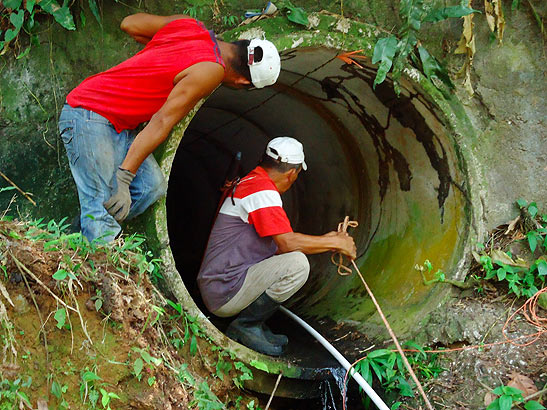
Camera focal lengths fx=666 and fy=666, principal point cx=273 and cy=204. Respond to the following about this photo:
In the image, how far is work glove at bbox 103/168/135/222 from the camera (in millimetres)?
3820

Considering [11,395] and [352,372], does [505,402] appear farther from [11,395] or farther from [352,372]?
[11,395]

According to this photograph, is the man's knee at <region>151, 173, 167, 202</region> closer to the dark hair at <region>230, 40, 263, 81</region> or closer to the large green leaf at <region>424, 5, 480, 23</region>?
the dark hair at <region>230, 40, 263, 81</region>

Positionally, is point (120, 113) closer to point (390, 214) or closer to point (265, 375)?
point (265, 375)

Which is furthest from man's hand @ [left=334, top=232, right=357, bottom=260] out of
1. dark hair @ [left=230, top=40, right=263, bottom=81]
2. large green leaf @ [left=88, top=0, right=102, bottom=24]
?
large green leaf @ [left=88, top=0, right=102, bottom=24]

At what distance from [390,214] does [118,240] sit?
2.78 metres

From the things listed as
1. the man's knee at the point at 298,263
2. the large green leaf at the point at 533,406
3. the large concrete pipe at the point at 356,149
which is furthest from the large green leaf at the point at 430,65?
the large green leaf at the point at 533,406

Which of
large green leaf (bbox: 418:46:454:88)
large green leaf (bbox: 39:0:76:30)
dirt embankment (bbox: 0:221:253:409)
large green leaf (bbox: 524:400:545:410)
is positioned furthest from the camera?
large green leaf (bbox: 418:46:454:88)

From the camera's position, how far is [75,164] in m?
3.90

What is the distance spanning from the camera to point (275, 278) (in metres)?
4.49

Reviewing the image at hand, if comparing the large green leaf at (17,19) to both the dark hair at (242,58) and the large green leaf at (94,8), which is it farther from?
the dark hair at (242,58)

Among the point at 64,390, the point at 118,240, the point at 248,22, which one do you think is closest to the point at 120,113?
the point at 118,240

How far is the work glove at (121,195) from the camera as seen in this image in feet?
12.5

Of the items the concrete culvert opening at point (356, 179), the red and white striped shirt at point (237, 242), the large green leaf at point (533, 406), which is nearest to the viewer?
the large green leaf at point (533, 406)

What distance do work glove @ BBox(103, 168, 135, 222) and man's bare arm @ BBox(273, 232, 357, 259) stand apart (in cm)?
107
